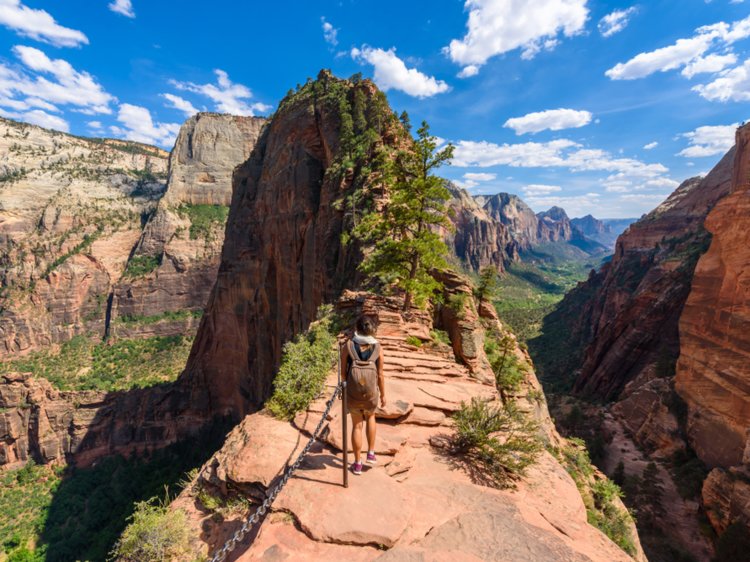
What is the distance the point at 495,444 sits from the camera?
6.71m

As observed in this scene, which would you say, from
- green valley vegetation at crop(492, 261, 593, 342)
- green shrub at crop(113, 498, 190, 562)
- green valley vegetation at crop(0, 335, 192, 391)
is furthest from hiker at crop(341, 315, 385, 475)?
green valley vegetation at crop(0, 335, 192, 391)

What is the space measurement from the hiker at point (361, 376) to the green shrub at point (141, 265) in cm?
9962

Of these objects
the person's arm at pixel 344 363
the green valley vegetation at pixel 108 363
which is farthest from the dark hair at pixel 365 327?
the green valley vegetation at pixel 108 363

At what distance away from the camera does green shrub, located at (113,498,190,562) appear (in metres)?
5.12

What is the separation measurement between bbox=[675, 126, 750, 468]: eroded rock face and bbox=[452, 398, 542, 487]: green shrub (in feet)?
82.5

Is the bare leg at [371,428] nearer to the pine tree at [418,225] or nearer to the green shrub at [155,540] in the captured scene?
the green shrub at [155,540]

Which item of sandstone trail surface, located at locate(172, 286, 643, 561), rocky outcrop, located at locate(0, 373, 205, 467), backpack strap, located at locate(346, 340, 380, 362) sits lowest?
rocky outcrop, located at locate(0, 373, 205, 467)

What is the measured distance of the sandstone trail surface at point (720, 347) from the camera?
21.6m

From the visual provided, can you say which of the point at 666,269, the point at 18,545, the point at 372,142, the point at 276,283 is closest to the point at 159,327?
the point at 18,545

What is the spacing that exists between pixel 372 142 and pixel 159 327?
261 ft

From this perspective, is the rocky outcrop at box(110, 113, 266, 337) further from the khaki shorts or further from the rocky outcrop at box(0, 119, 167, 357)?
the khaki shorts

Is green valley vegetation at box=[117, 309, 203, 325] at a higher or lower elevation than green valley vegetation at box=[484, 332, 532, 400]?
lower

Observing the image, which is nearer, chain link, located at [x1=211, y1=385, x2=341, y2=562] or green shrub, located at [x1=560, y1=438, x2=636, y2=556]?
chain link, located at [x1=211, y1=385, x2=341, y2=562]

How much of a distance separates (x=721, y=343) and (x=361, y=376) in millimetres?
30968
